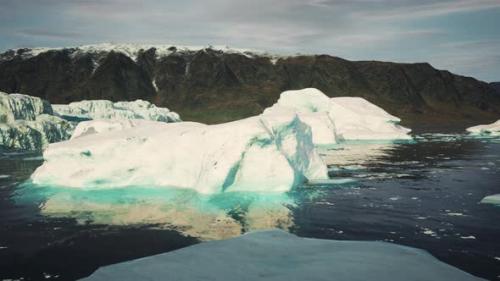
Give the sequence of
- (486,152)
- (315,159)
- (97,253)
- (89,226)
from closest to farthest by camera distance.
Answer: (97,253) → (89,226) → (315,159) → (486,152)

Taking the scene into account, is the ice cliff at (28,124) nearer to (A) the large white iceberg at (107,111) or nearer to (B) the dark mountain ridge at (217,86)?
(A) the large white iceberg at (107,111)

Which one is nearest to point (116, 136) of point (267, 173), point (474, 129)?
point (267, 173)

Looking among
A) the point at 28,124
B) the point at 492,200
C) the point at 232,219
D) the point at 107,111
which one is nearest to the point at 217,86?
the point at 107,111

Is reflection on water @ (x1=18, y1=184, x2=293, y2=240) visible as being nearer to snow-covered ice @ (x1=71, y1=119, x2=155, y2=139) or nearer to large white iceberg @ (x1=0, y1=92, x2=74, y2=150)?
snow-covered ice @ (x1=71, y1=119, x2=155, y2=139)

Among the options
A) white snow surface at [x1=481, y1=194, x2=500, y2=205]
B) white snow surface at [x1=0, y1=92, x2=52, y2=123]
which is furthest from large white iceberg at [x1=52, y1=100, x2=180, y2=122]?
white snow surface at [x1=481, y1=194, x2=500, y2=205]

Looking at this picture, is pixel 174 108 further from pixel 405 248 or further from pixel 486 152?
pixel 405 248

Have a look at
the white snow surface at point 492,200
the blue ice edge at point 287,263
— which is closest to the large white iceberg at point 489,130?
the white snow surface at point 492,200
